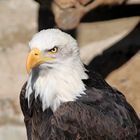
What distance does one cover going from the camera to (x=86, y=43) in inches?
293

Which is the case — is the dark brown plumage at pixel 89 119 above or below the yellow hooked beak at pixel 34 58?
below

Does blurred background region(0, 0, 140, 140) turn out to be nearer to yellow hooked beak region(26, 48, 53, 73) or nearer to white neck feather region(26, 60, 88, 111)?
white neck feather region(26, 60, 88, 111)

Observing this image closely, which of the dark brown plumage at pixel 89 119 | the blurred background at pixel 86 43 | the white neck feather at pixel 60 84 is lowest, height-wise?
the dark brown plumage at pixel 89 119

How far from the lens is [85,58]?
7.27 metres

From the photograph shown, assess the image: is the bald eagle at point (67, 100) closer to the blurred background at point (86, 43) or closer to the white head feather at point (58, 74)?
the white head feather at point (58, 74)

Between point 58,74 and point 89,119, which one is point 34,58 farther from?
point 89,119

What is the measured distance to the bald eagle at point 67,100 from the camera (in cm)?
521

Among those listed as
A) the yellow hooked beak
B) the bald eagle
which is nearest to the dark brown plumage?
the bald eagle

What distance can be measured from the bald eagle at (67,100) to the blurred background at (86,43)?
1.36 meters

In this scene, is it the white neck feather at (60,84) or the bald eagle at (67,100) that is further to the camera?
the white neck feather at (60,84)

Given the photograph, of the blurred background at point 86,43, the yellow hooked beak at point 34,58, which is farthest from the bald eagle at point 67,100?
the blurred background at point 86,43

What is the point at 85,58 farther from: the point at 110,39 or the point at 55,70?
the point at 55,70

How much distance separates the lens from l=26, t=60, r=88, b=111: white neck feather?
533 cm

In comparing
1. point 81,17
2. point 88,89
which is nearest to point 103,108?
point 88,89
